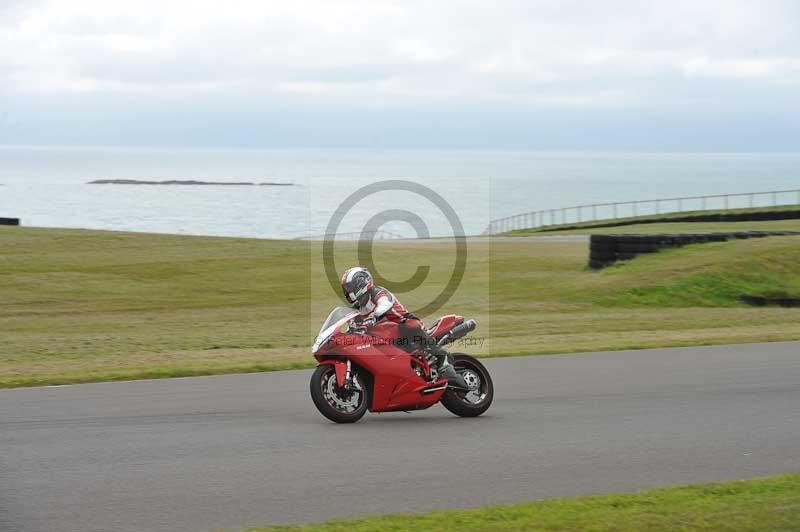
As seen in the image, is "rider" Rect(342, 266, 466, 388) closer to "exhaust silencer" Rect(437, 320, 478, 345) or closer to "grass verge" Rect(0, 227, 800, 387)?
"exhaust silencer" Rect(437, 320, 478, 345)

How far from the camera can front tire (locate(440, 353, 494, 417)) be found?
36.0 ft

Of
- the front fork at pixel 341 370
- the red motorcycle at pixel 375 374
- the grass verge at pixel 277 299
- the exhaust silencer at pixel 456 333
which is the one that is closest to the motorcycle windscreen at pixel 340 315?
the red motorcycle at pixel 375 374

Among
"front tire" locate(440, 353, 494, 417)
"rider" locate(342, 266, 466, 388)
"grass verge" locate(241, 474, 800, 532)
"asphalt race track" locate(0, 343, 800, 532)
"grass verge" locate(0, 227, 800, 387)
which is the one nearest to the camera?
"grass verge" locate(241, 474, 800, 532)

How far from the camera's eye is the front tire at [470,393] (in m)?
11.0

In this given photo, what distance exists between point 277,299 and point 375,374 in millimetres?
16147

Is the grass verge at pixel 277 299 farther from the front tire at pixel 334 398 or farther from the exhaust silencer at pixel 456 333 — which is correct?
the exhaust silencer at pixel 456 333

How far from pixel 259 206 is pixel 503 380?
13475cm

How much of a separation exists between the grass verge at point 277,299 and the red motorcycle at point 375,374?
4.68 m

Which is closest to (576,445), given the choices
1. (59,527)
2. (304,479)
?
(304,479)

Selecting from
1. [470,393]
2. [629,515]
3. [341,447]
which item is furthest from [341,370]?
[629,515]

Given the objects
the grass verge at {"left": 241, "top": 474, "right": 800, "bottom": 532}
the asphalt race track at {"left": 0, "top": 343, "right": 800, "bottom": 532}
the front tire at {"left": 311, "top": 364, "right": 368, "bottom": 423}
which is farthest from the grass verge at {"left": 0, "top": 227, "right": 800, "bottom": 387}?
the grass verge at {"left": 241, "top": 474, "right": 800, "bottom": 532}

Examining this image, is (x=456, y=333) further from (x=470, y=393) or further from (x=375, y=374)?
(x=375, y=374)

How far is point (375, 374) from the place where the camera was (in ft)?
34.4

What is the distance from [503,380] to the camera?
1359 centimetres
